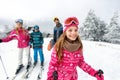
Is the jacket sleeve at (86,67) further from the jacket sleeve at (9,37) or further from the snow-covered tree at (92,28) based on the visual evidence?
the snow-covered tree at (92,28)

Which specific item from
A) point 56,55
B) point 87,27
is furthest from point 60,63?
point 87,27

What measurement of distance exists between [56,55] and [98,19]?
142ft

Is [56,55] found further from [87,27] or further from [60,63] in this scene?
[87,27]

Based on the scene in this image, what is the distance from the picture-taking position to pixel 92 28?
45938mm

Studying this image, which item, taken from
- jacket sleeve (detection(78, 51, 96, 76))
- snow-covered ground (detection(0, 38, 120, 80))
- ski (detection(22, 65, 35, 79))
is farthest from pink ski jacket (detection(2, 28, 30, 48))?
jacket sleeve (detection(78, 51, 96, 76))

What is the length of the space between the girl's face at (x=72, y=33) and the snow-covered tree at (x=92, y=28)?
40962mm

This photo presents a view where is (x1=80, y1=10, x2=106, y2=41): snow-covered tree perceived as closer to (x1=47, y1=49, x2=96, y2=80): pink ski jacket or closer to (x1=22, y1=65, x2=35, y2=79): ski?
(x1=22, y1=65, x2=35, y2=79): ski

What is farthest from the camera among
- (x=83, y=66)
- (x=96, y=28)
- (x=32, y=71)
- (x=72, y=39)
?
(x=96, y=28)

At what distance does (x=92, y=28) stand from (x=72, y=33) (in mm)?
41909

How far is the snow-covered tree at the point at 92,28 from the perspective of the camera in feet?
150

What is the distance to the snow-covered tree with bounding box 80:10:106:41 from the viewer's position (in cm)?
4562

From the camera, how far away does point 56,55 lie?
4.50 metres

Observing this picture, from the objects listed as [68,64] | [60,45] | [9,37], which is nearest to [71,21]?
[60,45]

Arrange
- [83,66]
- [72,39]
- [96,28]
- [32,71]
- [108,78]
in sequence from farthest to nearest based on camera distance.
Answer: [96,28]
[32,71]
[108,78]
[83,66]
[72,39]
